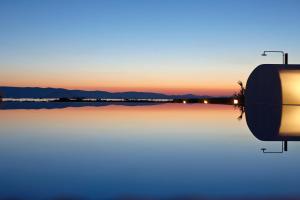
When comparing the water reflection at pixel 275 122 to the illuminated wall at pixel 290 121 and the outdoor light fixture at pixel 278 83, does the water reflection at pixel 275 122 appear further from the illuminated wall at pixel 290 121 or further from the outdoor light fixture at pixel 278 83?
the outdoor light fixture at pixel 278 83

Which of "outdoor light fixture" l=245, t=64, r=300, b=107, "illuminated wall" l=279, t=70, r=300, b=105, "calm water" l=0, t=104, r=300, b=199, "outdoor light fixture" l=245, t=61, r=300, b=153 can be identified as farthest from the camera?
"outdoor light fixture" l=245, t=64, r=300, b=107

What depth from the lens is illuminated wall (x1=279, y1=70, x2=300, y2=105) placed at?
26250mm

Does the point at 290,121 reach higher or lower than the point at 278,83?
lower

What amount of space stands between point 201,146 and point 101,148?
448cm

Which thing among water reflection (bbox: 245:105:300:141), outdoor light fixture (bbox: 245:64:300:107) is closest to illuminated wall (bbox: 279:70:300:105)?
outdoor light fixture (bbox: 245:64:300:107)

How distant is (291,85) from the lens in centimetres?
2650

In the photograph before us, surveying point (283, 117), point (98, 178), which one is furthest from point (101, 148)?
point (283, 117)

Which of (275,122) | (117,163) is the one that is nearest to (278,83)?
(275,122)

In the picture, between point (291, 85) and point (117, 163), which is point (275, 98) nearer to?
point (291, 85)

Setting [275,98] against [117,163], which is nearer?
[117,163]

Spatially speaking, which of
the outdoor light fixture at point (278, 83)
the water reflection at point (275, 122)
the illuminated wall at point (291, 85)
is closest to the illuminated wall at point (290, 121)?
the water reflection at point (275, 122)

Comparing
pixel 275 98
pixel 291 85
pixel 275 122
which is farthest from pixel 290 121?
pixel 275 98

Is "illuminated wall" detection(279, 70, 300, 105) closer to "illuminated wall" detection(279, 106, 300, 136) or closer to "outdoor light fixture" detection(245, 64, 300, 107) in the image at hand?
"outdoor light fixture" detection(245, 64, 300, 107)

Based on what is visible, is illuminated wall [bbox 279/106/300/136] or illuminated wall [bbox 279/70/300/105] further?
illuminated wall [bbox 279/70/300/105]
